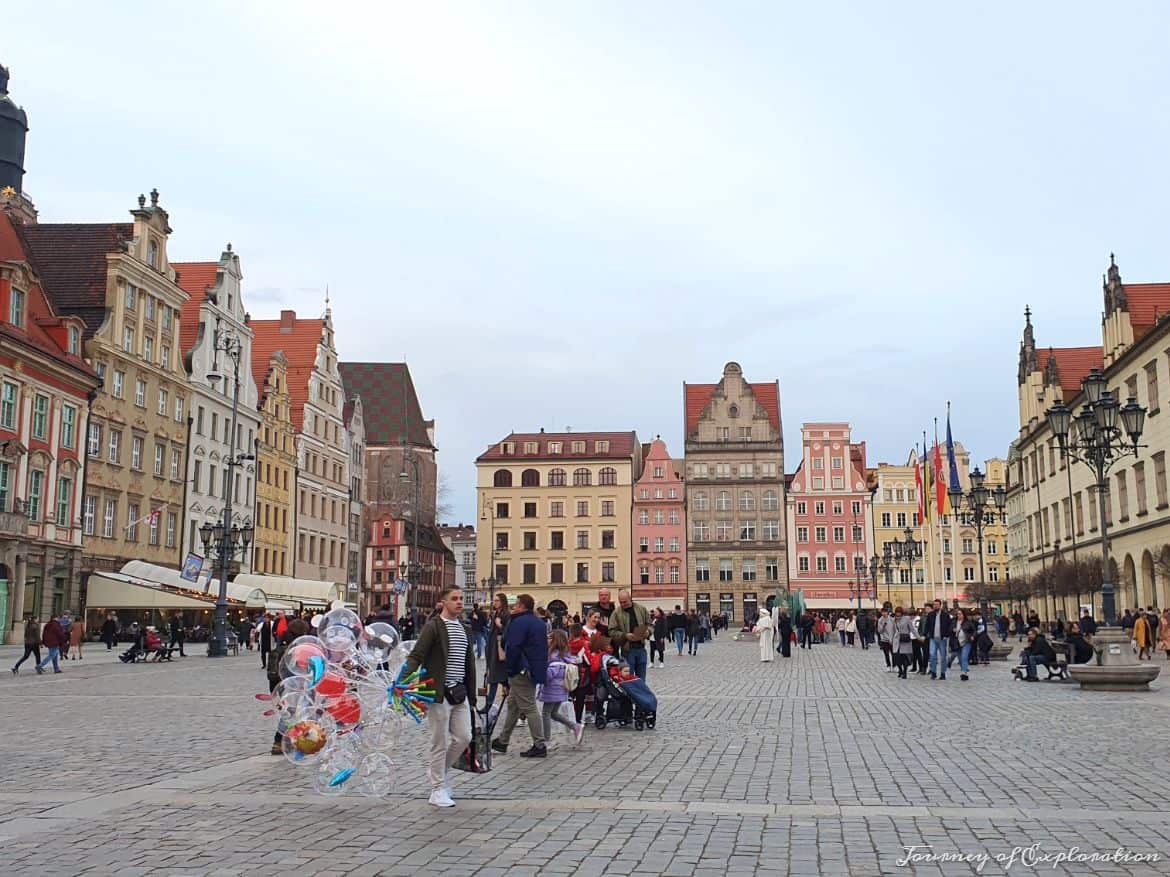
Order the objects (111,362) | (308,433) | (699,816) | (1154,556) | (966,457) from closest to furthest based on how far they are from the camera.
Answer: (699,816) < (1154,556) < (111,362) < (308,433) < (966,457)

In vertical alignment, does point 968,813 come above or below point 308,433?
below

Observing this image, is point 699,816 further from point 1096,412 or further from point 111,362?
point 111,362

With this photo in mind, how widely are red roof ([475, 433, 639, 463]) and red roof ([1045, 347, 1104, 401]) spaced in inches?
1627

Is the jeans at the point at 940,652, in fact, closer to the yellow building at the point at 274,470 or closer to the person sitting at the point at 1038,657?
the person sitting at the point at 1038,657

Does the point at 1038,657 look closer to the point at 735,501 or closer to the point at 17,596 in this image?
the point at 17,596

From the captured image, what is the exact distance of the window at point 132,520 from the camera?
173 ft

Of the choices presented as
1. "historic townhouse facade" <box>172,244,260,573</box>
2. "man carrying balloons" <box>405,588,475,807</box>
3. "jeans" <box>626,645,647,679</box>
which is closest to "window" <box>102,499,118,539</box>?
"historic townhouse facade" <box>172,244,260,573</box>

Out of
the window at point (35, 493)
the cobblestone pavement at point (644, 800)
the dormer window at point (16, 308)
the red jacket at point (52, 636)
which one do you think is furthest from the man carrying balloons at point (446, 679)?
the dormer window at point (16, 308)

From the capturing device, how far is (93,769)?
11438 millimetres

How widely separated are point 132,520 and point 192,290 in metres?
14.7

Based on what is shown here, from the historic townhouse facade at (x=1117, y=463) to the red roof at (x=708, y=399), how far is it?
30092 millimetres

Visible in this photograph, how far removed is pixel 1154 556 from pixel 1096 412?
25330 mm

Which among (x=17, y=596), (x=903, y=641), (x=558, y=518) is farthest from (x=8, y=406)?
(x=558, y=518)

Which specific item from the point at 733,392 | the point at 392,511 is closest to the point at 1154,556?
the point at 733,392
